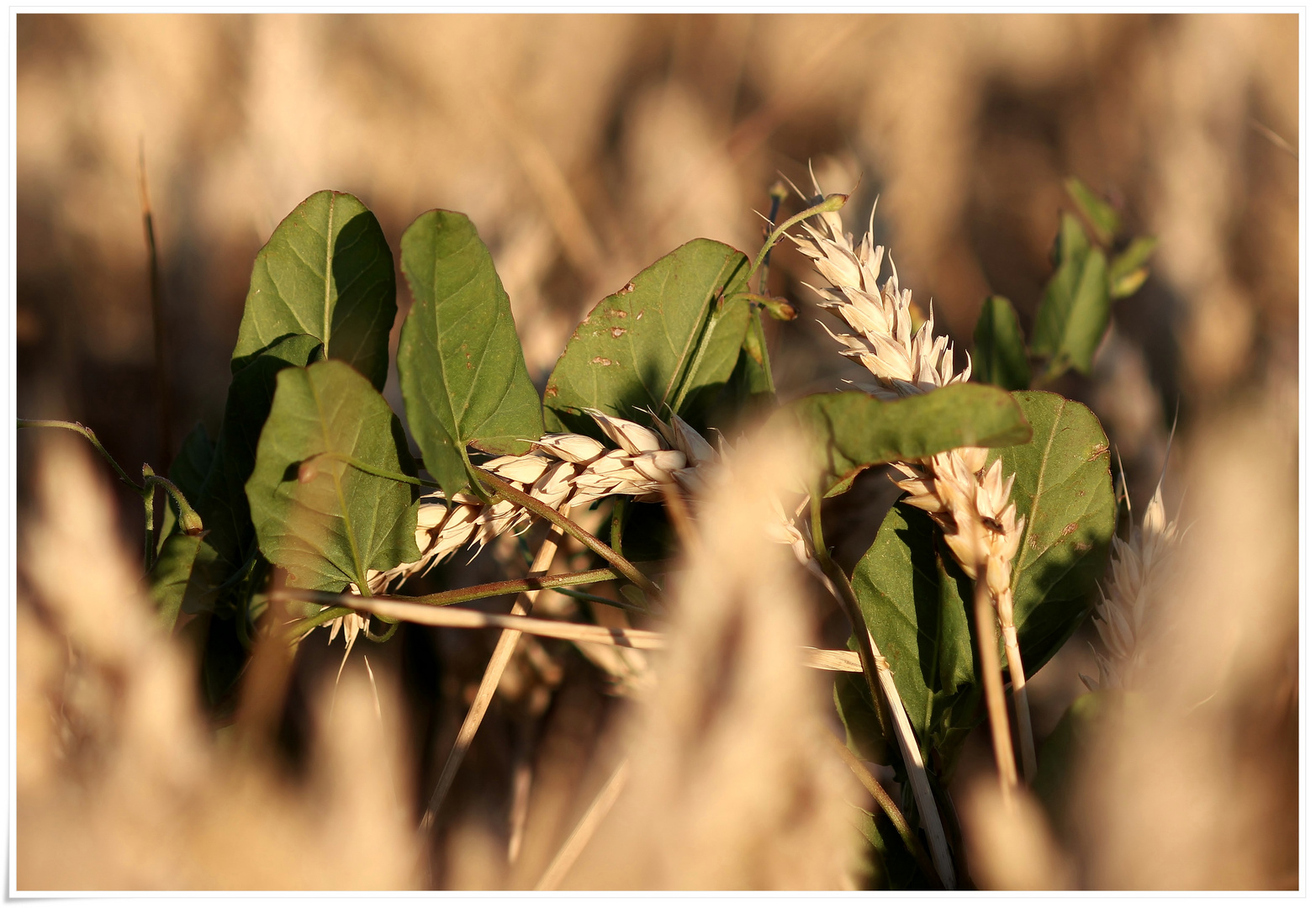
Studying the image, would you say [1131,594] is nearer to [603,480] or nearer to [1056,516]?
[1056,516]

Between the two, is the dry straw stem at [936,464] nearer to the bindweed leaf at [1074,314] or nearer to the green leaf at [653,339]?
the green leaf at [653,339]

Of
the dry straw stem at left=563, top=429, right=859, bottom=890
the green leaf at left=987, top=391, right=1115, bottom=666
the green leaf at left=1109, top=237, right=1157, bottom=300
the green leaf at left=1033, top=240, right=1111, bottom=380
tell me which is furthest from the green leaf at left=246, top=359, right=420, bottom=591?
the green leaf at left=1109, top=237, right=1157, bottom=300

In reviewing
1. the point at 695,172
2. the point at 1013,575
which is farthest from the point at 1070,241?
the point at 1013,575

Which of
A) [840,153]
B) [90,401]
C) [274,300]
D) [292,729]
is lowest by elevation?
[292,729]

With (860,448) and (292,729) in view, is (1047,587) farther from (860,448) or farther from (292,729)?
(292,729)

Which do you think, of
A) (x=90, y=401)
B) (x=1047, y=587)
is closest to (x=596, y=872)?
(x=1047, y=587)

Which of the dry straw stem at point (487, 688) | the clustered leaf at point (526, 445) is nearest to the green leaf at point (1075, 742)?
the clustered leaf at point (526, 445)
